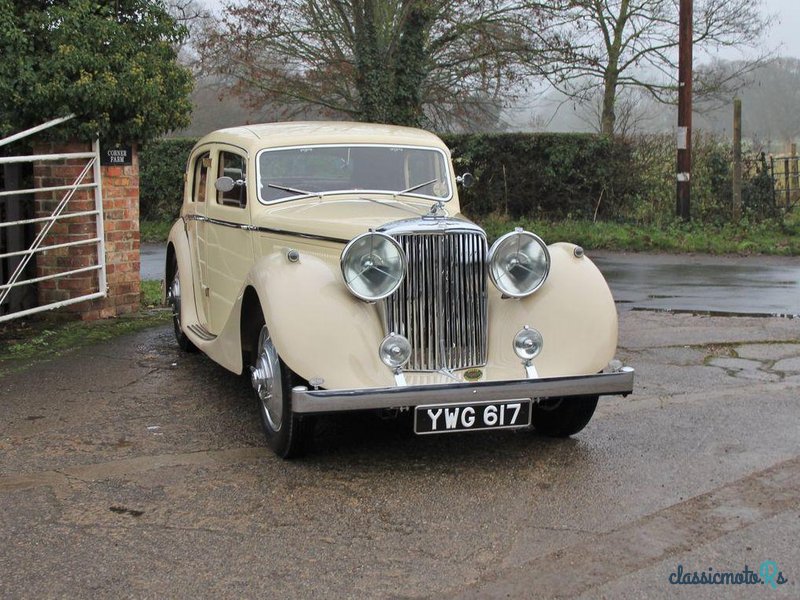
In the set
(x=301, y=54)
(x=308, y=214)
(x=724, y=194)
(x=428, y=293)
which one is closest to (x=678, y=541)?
(x=428, y=293)

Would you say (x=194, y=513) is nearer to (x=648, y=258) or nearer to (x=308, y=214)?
(x=308, y=214)

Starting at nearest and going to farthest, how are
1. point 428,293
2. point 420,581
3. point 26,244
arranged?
point 420,581 → point 428,293 → point 26,244

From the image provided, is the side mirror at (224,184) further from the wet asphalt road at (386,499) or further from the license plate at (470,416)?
the license plate at (470,416)

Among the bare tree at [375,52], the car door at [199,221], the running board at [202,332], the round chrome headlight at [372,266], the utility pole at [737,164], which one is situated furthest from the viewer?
the bare tree at [375,52]

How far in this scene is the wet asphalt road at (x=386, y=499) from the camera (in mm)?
3643

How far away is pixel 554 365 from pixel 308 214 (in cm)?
174

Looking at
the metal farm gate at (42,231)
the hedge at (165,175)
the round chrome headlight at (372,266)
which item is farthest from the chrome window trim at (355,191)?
the hedge at (165,175)

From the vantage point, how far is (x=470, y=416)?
4.71m

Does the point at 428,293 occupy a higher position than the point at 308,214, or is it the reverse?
the point at 308,214

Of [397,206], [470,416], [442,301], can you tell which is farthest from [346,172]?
[470,416]

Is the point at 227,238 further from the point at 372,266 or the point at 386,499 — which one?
the point at 386,499

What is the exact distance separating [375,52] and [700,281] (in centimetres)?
981

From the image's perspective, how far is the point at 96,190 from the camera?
9.03m

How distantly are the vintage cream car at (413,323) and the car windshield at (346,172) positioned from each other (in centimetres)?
15
